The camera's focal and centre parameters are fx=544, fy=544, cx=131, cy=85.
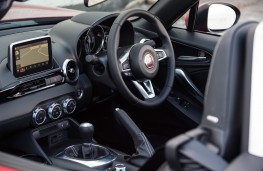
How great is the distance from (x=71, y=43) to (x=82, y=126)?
0.46m

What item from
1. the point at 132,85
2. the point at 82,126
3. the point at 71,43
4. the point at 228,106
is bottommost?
the point at 82,126

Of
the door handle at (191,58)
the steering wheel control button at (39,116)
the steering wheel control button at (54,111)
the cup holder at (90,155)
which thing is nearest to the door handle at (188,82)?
the door handle at (191,58)

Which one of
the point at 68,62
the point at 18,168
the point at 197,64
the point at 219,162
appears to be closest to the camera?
the point at 219,162

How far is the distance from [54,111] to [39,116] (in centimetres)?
10

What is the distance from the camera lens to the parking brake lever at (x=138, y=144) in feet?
9.35

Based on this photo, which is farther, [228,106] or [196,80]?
[196,80]

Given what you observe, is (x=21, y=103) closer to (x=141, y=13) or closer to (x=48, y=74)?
(x=48, y=74)

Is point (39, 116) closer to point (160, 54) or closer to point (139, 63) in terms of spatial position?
point (139, 63)

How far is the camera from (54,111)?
2871 millimetres

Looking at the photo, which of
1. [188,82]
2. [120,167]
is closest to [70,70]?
[120,167]

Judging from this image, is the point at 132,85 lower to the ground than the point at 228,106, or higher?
lower

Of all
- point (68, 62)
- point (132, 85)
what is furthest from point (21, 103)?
point (132, 85)

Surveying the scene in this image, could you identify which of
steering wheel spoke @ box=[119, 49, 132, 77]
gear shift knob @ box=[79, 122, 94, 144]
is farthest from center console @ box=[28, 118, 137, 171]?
steering wheel spoke @ box=[119, 49, 132, 77]

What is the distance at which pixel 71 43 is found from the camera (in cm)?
300
